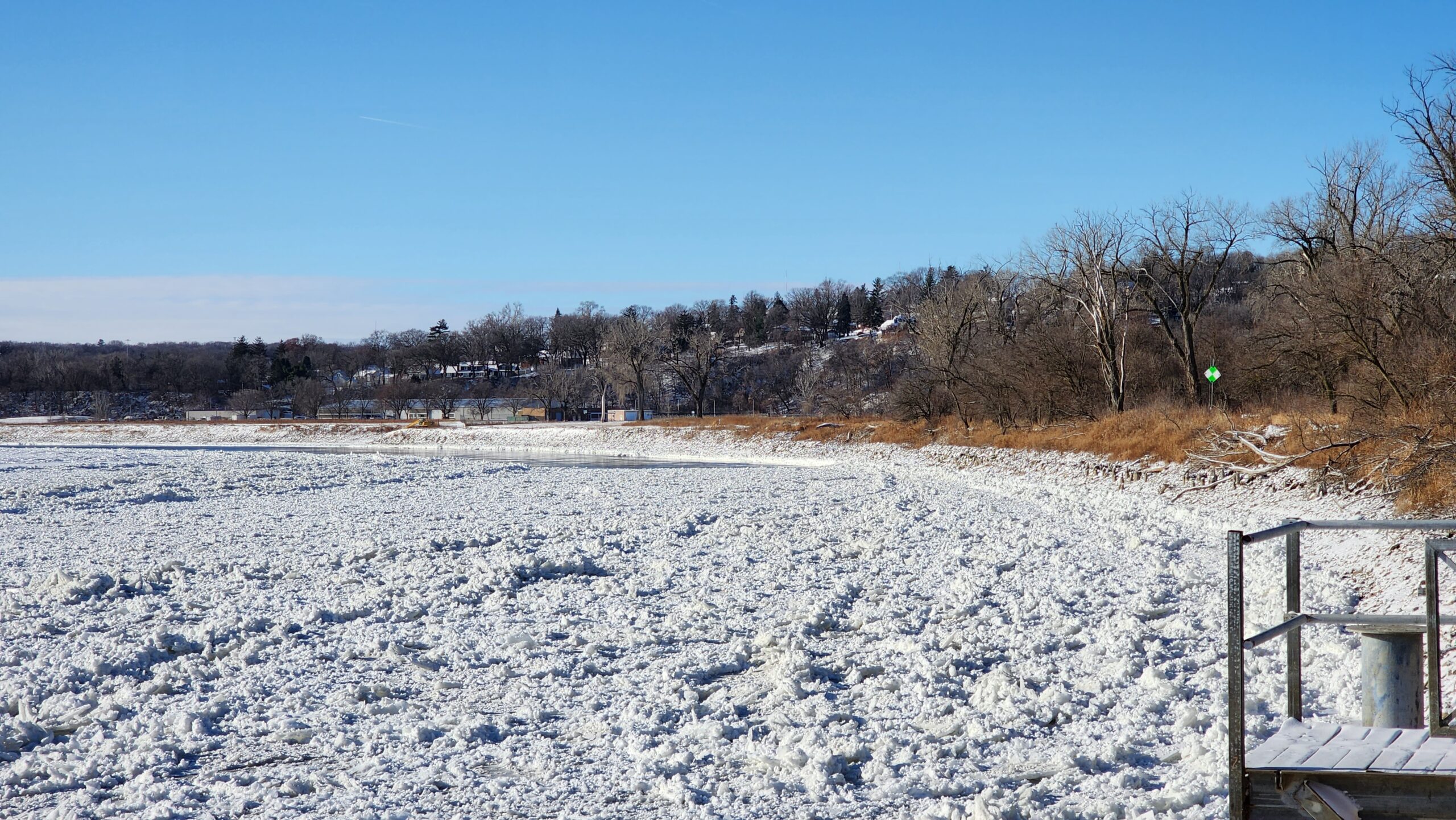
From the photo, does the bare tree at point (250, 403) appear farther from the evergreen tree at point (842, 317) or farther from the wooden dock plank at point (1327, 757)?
the wooden dock plank at point (1327, 757)

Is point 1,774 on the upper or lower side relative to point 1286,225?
lower

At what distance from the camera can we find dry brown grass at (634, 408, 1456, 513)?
16000mm

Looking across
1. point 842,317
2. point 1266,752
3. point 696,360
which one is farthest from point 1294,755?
point 842,317

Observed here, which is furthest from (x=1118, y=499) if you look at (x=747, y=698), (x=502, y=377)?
(x=502, y=377)

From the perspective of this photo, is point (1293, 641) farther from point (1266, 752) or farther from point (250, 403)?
point (250, 403)

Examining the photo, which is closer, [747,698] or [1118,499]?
[747,698]

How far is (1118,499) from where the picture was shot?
2408cm

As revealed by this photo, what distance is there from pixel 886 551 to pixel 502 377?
150717mm

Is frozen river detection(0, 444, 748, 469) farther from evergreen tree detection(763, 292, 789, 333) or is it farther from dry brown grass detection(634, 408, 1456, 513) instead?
evergreen tree detection(763, 292, 789, 333)

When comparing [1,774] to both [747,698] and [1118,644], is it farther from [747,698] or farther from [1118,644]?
[1118,644]

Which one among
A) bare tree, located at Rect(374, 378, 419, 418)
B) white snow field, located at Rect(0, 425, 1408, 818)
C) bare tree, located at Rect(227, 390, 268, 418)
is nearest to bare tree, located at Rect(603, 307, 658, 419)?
bare tree, located at Rect(374, 378, 419, 418)

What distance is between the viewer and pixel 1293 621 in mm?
4863

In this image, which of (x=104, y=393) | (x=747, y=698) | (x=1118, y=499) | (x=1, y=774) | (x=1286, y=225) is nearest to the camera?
(x=1, y=774)

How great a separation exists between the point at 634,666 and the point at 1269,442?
20138 millimetres
